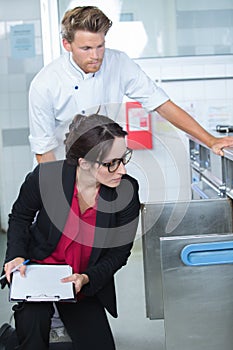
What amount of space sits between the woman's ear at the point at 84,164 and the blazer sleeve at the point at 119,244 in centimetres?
15

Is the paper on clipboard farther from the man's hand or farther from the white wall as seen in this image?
the white wall

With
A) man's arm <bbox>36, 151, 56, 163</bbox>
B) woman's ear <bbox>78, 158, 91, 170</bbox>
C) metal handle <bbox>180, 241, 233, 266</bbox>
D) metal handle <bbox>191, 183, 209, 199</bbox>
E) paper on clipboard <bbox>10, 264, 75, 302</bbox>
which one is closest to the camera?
metal handle <bbox>180, 241, 233, 266</bbox>

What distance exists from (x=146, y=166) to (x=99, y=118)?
1.98m

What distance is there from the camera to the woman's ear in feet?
6.11

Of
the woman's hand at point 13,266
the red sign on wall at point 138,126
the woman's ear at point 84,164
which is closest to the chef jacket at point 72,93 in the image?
the woman's ear at point 84,164

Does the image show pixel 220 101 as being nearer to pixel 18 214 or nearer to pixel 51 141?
pixel 51 141

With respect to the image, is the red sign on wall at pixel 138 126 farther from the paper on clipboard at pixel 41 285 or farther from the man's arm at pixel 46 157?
the paper on clipboard at pixel 41 285

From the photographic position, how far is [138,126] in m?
3.78

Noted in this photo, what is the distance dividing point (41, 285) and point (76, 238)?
0.18 meters

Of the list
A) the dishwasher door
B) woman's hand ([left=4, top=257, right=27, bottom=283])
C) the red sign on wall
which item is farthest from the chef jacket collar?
the red sign on wall

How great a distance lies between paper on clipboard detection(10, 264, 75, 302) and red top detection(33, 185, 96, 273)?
0.17ft

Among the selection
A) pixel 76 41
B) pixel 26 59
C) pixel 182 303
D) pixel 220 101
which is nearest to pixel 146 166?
pixel 220 101

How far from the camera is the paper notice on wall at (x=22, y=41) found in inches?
148

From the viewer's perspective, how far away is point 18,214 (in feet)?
6.37
